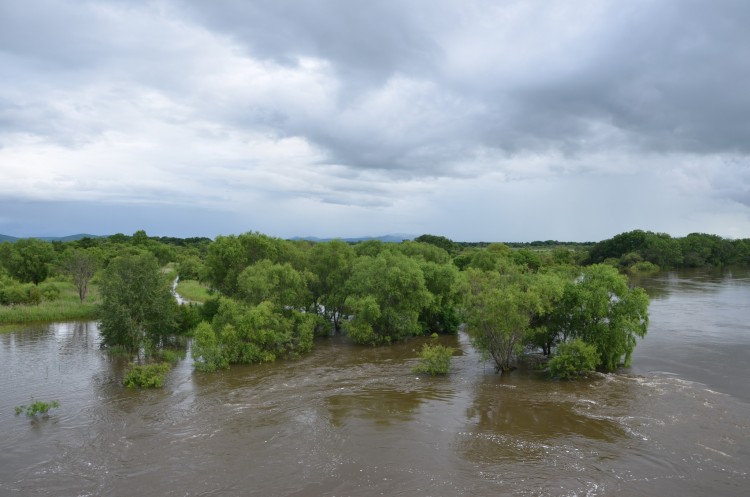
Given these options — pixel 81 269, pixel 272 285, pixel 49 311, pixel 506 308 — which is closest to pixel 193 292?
pixel 81 269

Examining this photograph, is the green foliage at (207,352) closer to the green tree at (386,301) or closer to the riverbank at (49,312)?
the green tree at (386,301)

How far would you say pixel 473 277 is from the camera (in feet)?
103

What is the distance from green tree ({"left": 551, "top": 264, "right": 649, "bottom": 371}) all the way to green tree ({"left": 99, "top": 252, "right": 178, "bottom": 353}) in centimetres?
2808

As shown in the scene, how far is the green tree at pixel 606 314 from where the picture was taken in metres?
28.8

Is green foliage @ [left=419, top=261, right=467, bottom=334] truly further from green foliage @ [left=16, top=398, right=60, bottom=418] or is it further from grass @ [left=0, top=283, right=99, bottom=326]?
grass @ [left=0, top=283, right=99, bottom=326]

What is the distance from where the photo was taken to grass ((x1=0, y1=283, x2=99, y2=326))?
4573cm

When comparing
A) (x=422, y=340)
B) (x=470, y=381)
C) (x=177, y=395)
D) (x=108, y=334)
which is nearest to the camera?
(x=177, y=395)

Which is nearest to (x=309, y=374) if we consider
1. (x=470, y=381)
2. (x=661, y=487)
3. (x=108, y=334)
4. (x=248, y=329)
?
(x=248, y=329)

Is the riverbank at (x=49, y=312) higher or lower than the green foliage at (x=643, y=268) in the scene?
lower

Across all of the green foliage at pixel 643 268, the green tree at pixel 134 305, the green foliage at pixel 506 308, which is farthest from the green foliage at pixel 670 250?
the green tree at pixel 134 305

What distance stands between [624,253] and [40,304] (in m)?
111

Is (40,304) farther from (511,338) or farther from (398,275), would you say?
(511,338)

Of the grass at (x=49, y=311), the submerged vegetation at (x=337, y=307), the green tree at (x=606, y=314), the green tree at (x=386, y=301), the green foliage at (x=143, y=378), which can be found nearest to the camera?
the green foliage at (x=143, y=378)

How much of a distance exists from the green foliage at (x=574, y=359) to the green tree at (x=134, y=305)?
90.3 feet
